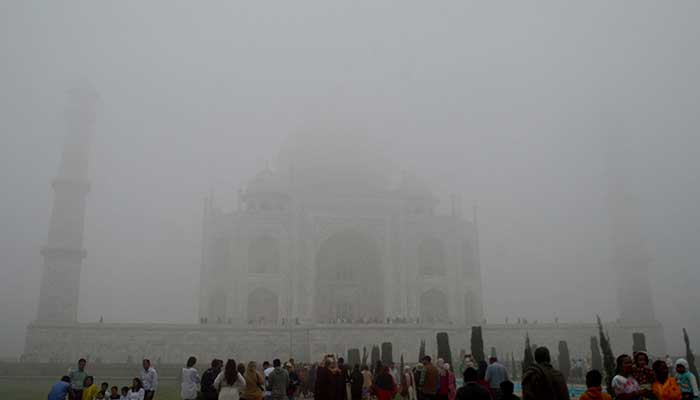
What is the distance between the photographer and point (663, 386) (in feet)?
21.5

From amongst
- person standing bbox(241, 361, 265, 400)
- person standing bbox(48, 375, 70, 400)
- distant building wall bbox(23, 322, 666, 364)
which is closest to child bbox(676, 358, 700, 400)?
person standing bbox(241, 361, 265, 400)

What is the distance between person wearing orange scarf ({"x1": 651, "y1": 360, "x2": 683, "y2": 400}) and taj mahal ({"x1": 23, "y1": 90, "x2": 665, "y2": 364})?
22500mm

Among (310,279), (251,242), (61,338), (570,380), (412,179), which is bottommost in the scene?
(570,380)

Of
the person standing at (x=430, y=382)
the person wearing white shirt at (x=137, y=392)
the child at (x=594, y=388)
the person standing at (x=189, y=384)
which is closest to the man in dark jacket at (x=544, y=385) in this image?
the child at (x=594, y=388)

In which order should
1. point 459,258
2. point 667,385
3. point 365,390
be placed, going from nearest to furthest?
point 667,385 → point 365,390 → point 459,258

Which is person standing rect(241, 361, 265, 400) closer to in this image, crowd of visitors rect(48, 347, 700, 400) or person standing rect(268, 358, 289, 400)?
crowd of visitors rect(48, 347, 700, 400)

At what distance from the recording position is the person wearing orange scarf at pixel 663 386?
21.3ft

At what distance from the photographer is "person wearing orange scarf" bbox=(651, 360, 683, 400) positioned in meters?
6.49

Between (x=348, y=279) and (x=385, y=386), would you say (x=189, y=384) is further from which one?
(x=348, y=279)

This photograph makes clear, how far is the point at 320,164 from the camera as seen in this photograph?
41625mm

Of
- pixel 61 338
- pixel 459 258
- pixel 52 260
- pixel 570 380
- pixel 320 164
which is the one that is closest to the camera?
pixel 570 380

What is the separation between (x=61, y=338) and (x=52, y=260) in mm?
4201

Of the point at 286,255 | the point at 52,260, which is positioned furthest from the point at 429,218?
the point at 52,260

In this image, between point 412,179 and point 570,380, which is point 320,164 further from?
point 570,380
